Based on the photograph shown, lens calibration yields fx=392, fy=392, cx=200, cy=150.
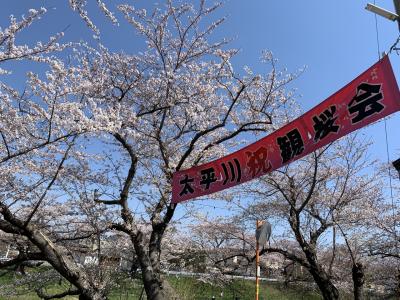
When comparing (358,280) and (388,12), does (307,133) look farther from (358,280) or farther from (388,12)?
(358,280)

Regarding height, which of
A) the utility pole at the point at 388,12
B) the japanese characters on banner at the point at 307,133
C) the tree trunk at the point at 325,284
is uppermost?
the utility pole at the point at 388,12

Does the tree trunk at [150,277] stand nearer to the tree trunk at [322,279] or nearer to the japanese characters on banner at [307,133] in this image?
the japanese characters on banner at [307,133]

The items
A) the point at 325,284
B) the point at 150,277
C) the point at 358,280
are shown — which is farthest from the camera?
the point at 358,280

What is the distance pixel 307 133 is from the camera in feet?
20.4

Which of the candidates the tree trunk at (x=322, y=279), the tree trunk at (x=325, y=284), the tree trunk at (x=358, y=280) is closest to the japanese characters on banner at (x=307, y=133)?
the tree trunk at (x=322, y=279)

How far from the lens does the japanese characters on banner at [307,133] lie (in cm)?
516

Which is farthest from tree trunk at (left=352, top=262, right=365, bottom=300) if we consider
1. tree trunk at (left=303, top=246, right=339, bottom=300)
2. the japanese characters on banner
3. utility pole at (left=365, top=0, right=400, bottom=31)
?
utility pole at (left=365, top=0, right=400, bottom=31)

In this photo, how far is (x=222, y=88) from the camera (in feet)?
34.1

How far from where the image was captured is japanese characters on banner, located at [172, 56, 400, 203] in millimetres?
5164

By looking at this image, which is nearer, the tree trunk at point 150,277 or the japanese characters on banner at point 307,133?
the japanese characters on banner at point 307,133

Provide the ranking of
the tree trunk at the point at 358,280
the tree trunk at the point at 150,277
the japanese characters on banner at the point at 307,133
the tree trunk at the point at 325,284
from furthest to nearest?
the tree trunk at the point at 358,280 → the tree trunk at the point at 325,284 → the tree trunk at the point at 150,277 → the japanese characters on banner at the point at 307,133

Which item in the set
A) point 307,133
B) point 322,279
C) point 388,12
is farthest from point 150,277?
point 388,12

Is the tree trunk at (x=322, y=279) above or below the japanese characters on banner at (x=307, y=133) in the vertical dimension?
below

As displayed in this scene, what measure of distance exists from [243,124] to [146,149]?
2796 mm
